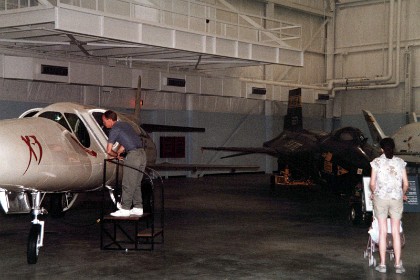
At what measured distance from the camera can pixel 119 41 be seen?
20.2 meters

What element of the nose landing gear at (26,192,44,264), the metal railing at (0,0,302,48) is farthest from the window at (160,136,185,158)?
the nose landing gear at (26,192,44,264)

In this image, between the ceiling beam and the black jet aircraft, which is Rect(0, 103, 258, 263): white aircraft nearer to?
the black jet aircraft

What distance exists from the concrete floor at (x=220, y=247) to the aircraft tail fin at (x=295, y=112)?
5247mm

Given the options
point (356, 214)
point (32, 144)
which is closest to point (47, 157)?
point (32, 144)

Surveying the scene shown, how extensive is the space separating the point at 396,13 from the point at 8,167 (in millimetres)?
30048

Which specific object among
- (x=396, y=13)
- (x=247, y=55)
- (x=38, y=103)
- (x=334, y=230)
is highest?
(x=396, y=13)

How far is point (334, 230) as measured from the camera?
13797 mm

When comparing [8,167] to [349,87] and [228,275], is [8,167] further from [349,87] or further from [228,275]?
→ [349,87]

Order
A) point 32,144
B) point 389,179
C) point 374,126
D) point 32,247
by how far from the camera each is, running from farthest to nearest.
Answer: point 374,126 < point 32,247 < point 32,144 < point 389,179

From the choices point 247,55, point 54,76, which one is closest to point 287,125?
point 247,55

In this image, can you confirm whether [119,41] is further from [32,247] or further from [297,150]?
[32,247]

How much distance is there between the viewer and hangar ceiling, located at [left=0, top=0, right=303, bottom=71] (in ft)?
59.7

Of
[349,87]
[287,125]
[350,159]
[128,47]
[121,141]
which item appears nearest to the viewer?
[121,141]

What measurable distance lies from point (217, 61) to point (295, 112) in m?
3.99
